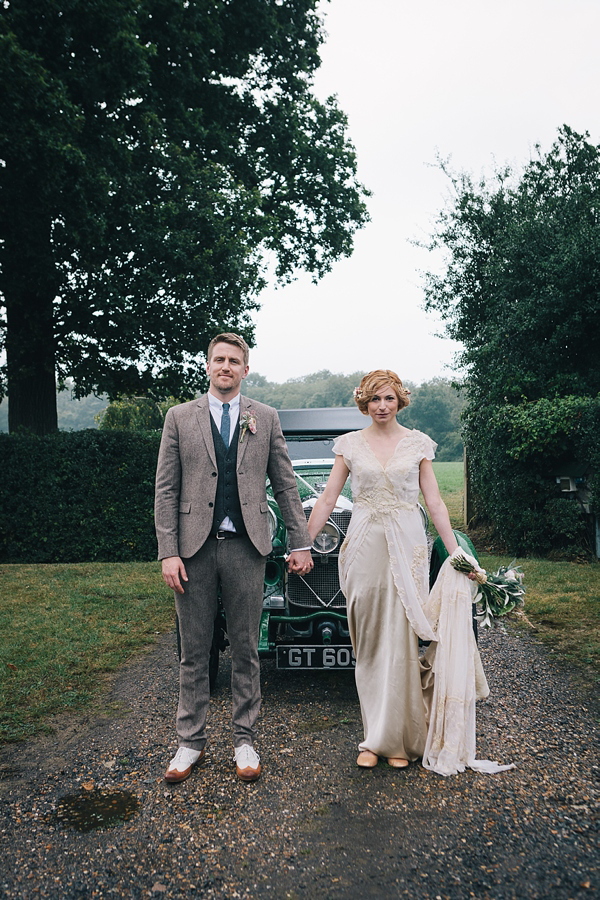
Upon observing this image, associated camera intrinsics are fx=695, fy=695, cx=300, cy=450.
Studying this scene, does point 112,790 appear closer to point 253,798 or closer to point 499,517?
point 253,798

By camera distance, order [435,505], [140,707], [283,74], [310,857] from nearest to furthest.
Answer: [310,857]
[435,505]
[140,707]
[283,74]

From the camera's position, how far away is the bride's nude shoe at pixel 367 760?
3.81 metres

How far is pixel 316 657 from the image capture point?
4.82 m

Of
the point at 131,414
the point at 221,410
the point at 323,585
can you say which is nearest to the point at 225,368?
the point at 221,410

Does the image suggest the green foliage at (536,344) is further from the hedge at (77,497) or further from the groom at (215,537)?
the groom at (215,537)

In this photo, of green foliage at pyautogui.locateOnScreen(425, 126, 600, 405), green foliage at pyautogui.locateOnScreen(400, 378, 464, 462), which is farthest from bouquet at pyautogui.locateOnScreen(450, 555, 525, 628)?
green foliage at pyautogui.locateOnScreen(400, 378, 464, 462)

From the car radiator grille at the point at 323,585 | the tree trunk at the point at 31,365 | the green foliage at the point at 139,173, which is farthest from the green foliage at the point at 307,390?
the car radiator grille at the point at 323,585

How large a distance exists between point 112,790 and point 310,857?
4.04 ft

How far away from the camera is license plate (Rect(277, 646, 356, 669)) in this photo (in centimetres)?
480

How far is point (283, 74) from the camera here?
1612 cm

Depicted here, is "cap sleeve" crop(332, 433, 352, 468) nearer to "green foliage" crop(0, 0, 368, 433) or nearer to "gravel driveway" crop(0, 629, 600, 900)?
"gravel driveway" crop(0, 629, 600, 900)

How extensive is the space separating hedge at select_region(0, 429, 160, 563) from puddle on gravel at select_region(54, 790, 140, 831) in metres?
8.59

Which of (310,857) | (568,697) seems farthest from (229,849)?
(568,697)

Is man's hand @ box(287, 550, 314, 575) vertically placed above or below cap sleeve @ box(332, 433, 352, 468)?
below
